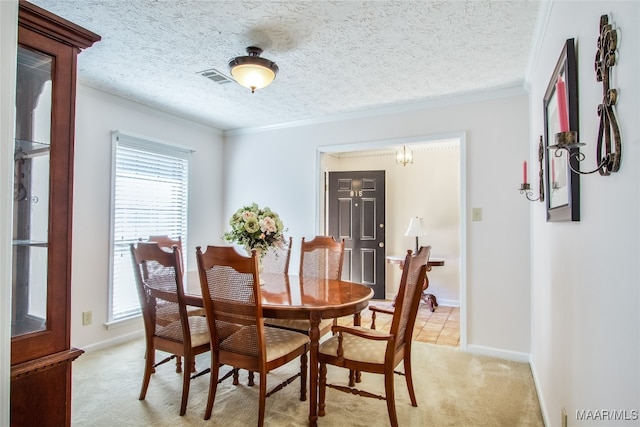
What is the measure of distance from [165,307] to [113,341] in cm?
148

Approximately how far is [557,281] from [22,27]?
93.6 inches

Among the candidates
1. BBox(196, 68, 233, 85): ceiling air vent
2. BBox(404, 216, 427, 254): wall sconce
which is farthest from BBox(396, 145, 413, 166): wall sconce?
BBox(196, 68, 233, 85): ceiling air vent

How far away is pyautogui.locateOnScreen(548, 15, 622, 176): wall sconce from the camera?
3.04ft

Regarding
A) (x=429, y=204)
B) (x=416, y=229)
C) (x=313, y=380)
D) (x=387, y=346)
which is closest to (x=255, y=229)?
(x=313, y=380)

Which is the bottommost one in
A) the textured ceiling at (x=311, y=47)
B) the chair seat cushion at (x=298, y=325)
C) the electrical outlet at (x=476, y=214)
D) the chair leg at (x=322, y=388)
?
the chair leg at (x=322, y=388)

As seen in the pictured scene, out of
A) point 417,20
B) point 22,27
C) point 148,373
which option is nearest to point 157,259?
point 148,373

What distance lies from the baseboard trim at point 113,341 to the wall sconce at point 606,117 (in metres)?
3.77

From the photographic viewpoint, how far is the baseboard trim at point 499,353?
10.1 feet

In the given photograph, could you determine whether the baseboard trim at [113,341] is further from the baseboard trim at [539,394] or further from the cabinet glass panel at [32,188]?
the baseboard trim at [539,394]

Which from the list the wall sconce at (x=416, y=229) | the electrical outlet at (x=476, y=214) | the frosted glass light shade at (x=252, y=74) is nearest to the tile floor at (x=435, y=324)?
the wall sconce at (x=416, y=229)

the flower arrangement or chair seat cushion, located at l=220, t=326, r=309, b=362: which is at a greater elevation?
the flower arrangement

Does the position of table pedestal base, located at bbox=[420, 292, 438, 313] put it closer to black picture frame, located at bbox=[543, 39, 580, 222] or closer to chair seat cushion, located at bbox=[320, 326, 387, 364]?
chair seat cushion, located at bbox=[320, 326, 387, 364]

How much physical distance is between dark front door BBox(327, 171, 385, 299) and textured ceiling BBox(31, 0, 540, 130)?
1987mm

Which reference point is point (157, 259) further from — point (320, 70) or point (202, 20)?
point (320, 70)
